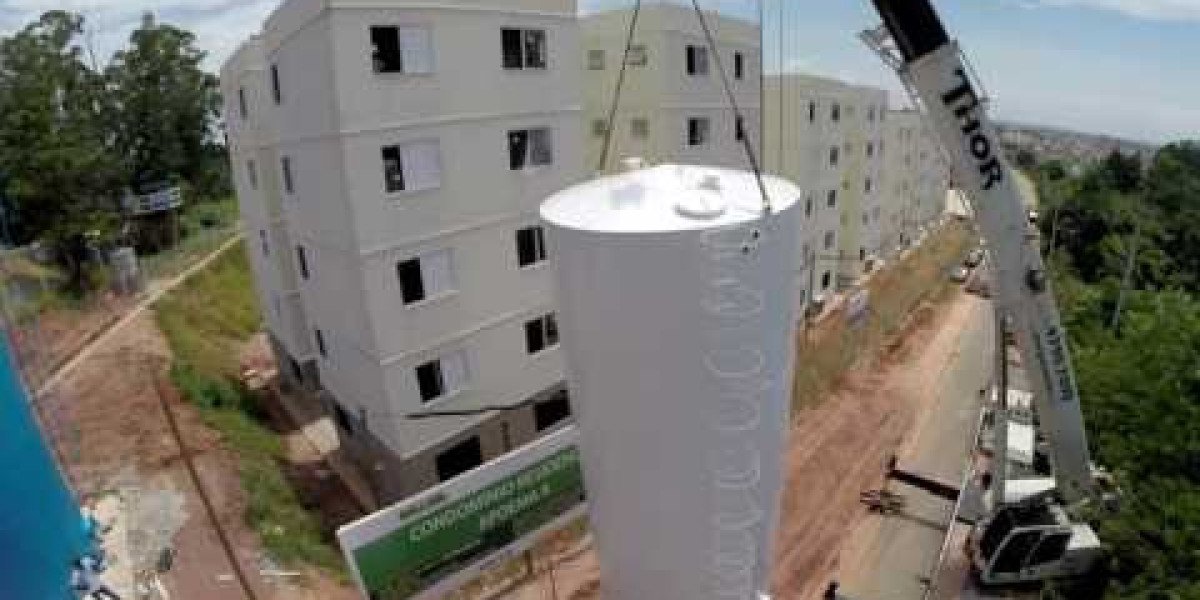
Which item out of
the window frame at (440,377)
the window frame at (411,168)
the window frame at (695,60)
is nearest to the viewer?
the window frame at (411,168)

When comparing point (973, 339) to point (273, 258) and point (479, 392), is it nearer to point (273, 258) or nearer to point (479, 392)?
point (479, 392)

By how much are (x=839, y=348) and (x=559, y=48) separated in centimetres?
1816

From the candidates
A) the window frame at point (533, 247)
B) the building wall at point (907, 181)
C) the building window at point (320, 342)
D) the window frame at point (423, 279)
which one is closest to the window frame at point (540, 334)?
the window frame at point (533, 247)

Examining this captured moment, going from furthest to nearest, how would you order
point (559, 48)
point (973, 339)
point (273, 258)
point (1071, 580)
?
1. point (973, 339)
2. point (273, 258)
3. point (559, 48)
4. point (1071, 580)

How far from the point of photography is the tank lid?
773 cm

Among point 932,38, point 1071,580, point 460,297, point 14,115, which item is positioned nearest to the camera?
point 932,38

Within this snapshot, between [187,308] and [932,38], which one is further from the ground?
[932,38]

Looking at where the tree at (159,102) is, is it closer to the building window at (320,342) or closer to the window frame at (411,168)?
the building window at (320,342)

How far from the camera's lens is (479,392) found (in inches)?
694

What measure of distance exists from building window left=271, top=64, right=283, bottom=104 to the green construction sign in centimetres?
1176

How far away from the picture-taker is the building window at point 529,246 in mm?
17781

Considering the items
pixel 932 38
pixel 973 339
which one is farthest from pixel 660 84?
pixel 973 339

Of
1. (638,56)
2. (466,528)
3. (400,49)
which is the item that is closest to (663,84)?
(638,56)

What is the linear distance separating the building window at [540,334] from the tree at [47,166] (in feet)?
59.7
